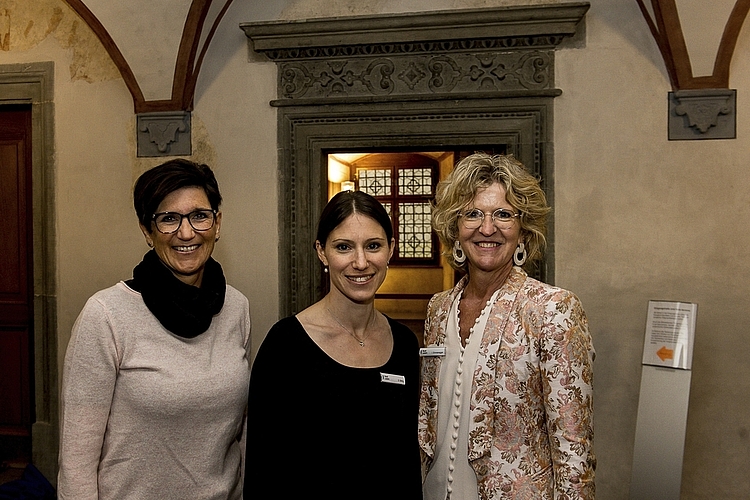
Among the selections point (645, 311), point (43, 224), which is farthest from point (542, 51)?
point (43, 224)

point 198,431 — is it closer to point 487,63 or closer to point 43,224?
point 487,63

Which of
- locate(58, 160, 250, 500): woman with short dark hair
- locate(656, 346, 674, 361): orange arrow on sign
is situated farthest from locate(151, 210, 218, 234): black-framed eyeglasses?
locate(656, 346, 674, 361): orange arrow on sign

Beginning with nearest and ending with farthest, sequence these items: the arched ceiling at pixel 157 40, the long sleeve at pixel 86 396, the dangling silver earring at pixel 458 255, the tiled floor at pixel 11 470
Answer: the long sleeve at pixel 86 396, the dangling silver earring at pixel 458 255, the arched ceiling at pixel 157 40, the tiled floor at pixel 11 470

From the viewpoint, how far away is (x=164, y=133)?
380 centimetres

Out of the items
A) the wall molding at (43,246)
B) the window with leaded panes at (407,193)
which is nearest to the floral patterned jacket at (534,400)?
the wall molding at (43,246)

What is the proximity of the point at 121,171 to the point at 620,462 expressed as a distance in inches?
144

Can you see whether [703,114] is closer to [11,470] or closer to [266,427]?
[266,427]

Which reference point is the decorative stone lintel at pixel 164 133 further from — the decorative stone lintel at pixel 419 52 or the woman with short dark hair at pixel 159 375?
the woman with short dark hair at pixel 159 375

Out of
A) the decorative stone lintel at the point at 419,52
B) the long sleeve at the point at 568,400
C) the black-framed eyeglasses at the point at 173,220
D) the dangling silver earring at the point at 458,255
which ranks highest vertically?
the decorative stone lintel at the point at 419,52

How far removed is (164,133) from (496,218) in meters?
2.77

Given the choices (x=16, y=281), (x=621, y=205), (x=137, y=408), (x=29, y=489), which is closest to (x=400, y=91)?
(x=621, y=205)

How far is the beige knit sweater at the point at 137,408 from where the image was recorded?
150 centimetres

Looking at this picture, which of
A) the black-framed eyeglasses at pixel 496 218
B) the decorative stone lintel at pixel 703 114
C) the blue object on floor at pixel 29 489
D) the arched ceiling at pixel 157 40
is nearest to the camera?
the black-framed eyeglasses at pixel 496 218

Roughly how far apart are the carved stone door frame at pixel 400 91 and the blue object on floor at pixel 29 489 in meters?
1.75
